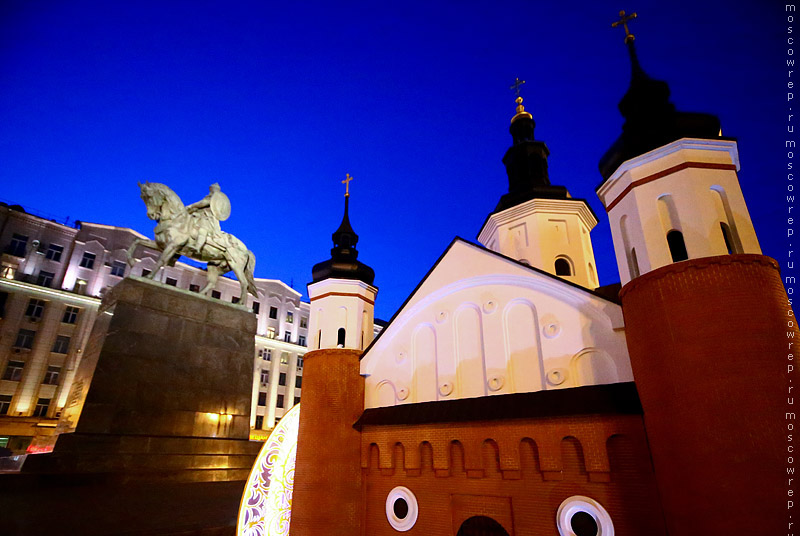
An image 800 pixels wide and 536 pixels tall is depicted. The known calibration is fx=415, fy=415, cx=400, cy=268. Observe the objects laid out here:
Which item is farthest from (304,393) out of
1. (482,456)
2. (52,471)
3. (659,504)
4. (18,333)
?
(18,333)

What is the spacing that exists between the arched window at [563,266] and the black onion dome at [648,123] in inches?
270

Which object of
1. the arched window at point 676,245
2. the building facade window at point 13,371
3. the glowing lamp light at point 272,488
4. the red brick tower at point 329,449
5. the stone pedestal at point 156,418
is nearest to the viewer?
the arched window at point 676,245

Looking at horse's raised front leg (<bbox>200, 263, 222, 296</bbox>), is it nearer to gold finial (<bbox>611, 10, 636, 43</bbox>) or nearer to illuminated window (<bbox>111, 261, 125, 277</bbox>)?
gold finial (<bbox>611, 10, 636, 43</bbox>)

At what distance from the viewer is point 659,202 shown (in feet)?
25.0

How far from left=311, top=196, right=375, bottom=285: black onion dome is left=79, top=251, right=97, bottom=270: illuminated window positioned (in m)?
44.4

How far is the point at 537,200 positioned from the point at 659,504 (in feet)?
35.9

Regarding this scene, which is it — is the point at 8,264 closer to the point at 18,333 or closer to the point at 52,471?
the point at 18,333

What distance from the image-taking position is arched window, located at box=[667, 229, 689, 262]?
763 cm

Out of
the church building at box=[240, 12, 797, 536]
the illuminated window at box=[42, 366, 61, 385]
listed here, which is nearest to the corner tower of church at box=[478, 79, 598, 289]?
the church building at box=[240, 12, 797, 536]

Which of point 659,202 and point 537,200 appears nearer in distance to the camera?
point 659,202

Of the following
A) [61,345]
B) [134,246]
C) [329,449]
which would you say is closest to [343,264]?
[329,449]

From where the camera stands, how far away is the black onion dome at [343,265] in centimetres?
1319

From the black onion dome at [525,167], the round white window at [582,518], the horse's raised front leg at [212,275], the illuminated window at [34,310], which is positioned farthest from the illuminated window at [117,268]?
the round white window at [582,518]

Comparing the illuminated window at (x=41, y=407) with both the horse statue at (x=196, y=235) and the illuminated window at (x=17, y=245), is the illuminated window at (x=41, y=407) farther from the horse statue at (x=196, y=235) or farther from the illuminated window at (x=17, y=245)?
the horse statue at (x=196, y=235)
